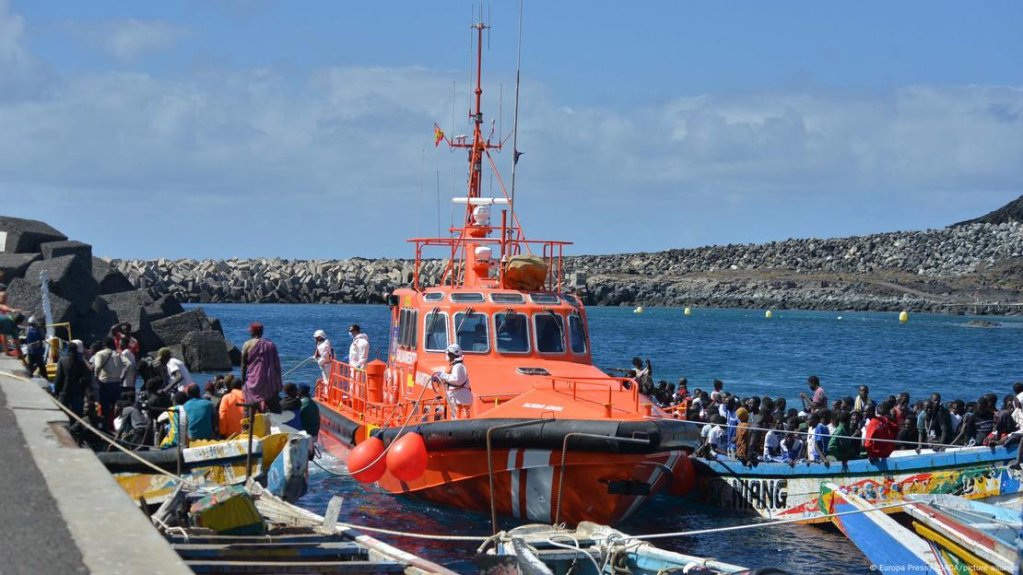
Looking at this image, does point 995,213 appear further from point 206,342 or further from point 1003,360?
point 206,342

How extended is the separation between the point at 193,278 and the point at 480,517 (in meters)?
79.9

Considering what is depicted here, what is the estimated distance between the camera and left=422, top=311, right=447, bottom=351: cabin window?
15.2 meters

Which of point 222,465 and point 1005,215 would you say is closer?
point 222,465

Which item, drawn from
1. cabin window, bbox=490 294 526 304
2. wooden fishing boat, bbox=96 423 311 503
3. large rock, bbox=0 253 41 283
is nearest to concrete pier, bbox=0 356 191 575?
wooden fishing boat, bbox=96 423 311 503

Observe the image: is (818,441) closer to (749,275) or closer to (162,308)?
(162,308)

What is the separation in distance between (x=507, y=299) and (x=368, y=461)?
310 centimetres

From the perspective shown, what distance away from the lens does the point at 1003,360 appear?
5278 cm

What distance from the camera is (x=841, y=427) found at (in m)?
14.5

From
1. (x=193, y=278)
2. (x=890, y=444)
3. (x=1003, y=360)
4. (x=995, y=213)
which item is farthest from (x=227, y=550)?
(x=995, y=213)

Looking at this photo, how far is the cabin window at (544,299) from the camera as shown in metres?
15.4

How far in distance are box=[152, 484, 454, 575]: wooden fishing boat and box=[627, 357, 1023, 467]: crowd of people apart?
564 centimetres

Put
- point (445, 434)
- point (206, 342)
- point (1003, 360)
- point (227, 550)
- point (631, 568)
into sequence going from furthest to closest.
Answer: point (1003, 360) < point (206, 342) < point (445, 434) < point (631, 568) < point (227, 550)

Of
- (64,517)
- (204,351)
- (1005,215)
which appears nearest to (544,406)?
(64,517)

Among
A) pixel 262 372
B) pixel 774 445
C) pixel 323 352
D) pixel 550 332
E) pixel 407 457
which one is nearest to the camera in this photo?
pixel 407 457
